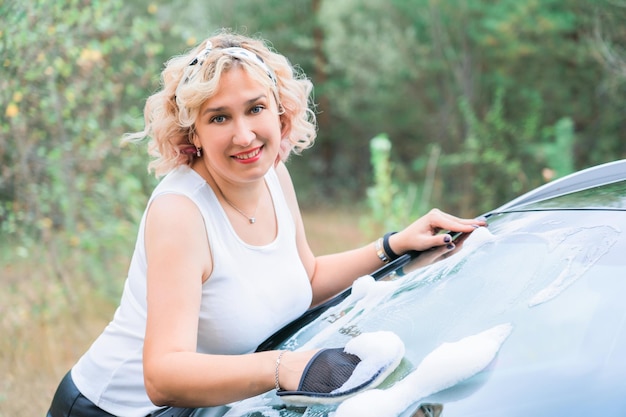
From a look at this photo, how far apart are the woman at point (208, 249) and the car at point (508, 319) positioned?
0.10m

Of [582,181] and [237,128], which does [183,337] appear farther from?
[582,181]

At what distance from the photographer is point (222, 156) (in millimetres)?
1976

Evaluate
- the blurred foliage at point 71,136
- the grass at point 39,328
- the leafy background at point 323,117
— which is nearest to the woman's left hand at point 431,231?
the leafy background at point 323,117

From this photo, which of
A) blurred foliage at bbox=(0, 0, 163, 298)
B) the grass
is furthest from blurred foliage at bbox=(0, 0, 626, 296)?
the grass

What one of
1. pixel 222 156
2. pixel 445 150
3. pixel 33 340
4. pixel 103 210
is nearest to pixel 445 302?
pixel 222 156

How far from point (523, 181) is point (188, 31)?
4.55 m

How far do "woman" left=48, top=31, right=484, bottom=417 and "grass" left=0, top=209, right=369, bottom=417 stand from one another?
5.45ft

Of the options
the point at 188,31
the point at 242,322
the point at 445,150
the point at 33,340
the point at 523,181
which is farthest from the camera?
the point at 445,150

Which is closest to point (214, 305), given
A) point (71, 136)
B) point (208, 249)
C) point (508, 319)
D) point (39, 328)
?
point (208, 249)

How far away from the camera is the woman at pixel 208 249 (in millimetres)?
1697

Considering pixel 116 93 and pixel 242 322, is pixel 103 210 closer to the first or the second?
pixel 116 93

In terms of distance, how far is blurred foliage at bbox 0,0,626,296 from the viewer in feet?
16.0

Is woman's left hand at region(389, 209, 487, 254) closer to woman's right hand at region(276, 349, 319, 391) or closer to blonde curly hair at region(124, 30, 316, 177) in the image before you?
blonde curly hair at region(124, 30, 316, 177)

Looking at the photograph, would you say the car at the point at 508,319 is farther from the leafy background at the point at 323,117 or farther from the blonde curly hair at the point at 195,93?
the leafy background at the point at 323,117
